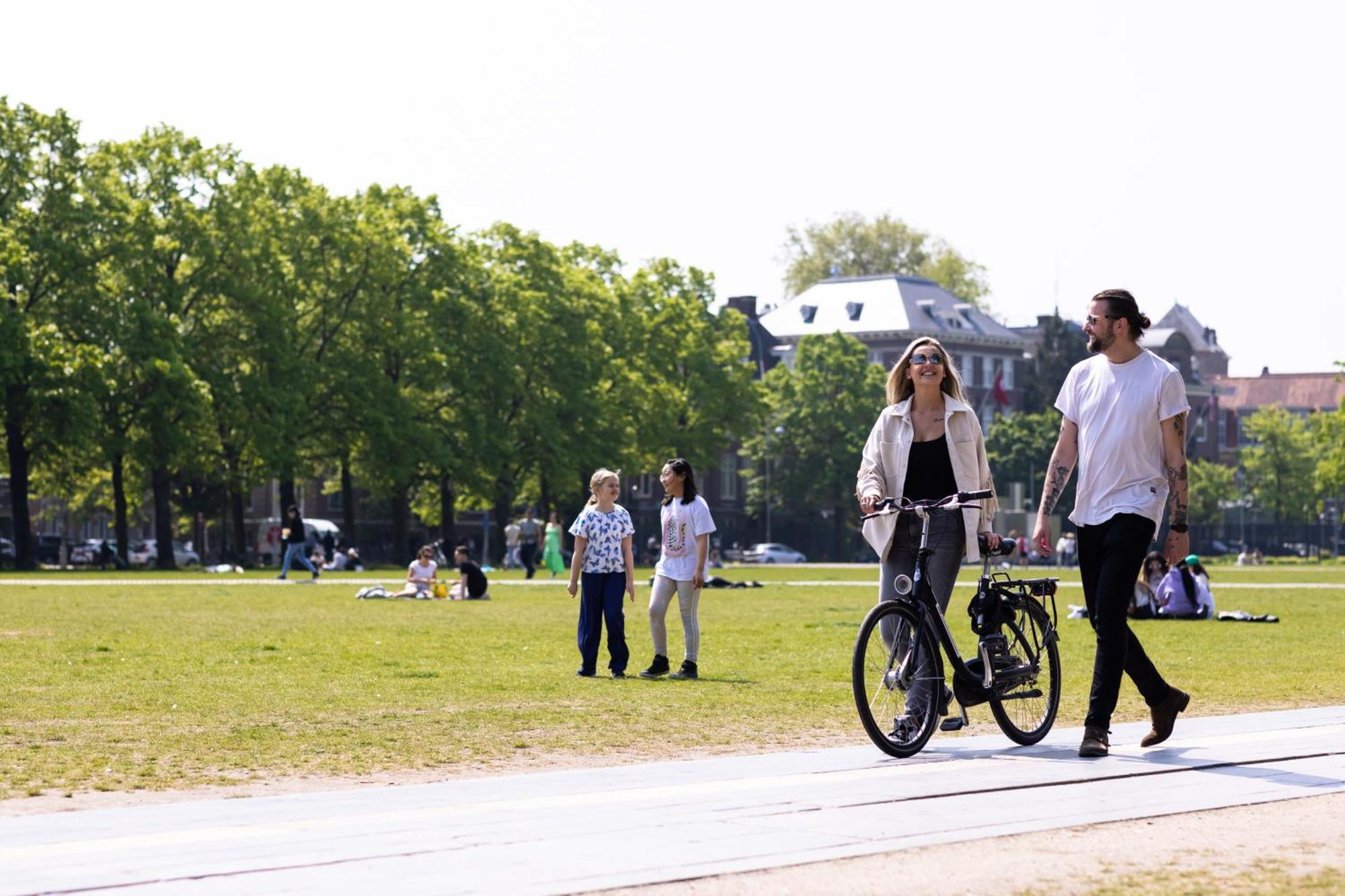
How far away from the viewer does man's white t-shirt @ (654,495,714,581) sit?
626 inches

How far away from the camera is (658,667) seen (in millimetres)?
15961

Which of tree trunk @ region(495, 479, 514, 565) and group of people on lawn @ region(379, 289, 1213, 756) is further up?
tree trunk @ region(495, 479, 514, 565)

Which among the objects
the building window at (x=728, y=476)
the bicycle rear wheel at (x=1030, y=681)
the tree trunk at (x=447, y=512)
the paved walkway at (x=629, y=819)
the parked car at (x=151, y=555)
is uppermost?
the building window at (x=728, y=476)

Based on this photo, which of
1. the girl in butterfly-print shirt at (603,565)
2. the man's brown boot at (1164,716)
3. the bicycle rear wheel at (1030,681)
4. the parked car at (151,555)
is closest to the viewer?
the man's brown boot at (1164,716)

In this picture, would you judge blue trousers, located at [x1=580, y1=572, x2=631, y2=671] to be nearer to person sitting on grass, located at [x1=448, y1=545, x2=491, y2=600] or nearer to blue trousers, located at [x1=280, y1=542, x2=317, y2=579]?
person sitting on grass, located at [x1=448, y1=545, x2=491, y2=600]

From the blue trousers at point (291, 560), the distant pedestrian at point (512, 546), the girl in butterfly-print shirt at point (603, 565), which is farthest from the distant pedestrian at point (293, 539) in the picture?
the girl in butterfly-print shirt at point (603, 565)

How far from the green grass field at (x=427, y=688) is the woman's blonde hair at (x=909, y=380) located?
1.79 metres

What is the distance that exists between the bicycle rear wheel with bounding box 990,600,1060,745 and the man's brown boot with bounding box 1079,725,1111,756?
21.7 inches

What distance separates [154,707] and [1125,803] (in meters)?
7.05

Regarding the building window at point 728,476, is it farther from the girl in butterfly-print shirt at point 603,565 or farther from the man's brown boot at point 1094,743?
the man's brown boot at point 1094,743

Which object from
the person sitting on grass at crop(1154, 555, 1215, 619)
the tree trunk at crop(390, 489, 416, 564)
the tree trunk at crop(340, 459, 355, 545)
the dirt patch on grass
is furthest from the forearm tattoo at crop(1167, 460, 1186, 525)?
the tree trunk at crop(390, 489, 416, 564)

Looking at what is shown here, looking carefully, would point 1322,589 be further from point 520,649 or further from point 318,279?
point 318,279

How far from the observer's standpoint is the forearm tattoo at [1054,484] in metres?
9.64

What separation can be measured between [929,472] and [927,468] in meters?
0.02
